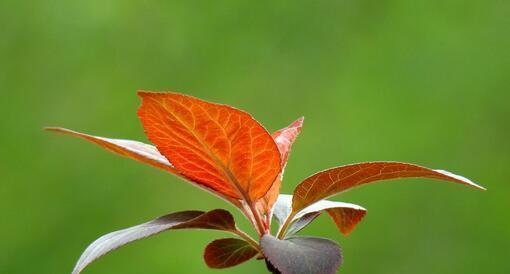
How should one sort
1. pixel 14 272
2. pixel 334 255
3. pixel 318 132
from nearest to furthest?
pixel 334 255 < pixel 14 272 < pixel 318 132

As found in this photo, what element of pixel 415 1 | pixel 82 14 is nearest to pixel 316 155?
pixel 415 1

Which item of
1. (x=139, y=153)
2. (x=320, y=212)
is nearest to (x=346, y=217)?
(x=320, y=212)

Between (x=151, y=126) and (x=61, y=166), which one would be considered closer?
(x=151, y=126)

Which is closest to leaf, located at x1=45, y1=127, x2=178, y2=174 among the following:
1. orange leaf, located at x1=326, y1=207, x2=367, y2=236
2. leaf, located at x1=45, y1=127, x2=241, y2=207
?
leaf, located at x1=45, y1=127, x2=241, y2=207

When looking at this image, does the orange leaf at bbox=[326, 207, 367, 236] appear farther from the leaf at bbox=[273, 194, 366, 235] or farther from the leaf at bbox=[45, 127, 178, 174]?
the leaf at bbox=[45, 127, 178, 174]

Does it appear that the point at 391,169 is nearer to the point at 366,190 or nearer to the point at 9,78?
the point at 366,190

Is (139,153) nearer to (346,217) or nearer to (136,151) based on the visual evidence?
(136,151)
